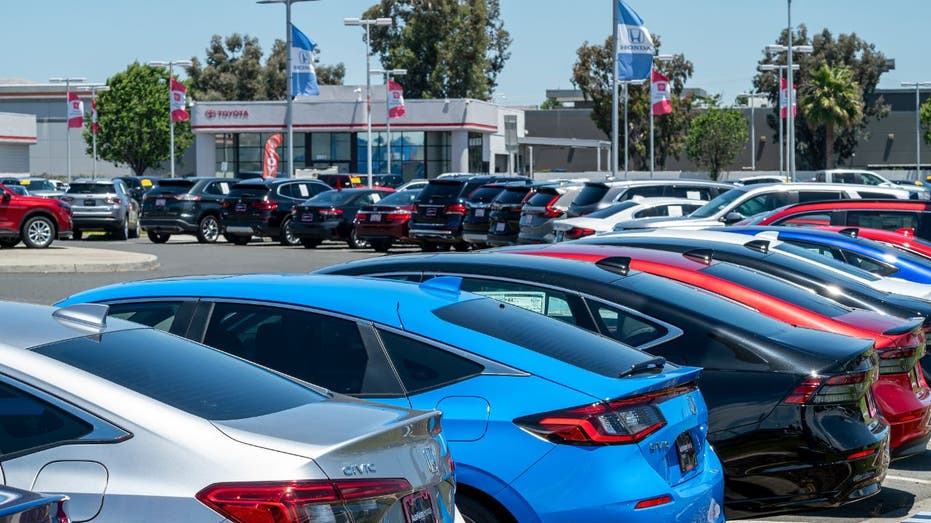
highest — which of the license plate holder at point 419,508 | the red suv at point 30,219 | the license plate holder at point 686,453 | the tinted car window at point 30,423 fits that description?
the red suv at point 30,219

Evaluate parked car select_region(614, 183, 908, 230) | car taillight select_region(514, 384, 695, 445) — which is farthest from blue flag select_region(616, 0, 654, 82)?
car taillight select_region(514, 384, 695, 445)

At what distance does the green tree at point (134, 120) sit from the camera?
8031 cm

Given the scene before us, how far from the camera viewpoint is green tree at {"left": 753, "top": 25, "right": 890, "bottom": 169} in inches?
3359

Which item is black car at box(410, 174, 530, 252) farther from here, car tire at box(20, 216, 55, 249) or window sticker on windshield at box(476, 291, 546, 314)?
window sticker on windshield at box(476, 291, 546, 314)

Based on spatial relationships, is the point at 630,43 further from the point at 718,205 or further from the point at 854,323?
the point at 854,323

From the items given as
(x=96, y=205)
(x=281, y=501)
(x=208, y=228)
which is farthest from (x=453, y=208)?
Result: (x=281, y=501)

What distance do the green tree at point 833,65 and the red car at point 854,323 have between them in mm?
78540

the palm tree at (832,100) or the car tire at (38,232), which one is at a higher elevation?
the palm tree at (832,100)

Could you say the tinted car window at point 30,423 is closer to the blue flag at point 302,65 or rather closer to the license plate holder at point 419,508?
the license plate holder at point 419,508

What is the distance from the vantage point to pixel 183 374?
13.9ft

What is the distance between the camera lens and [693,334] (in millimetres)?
6637

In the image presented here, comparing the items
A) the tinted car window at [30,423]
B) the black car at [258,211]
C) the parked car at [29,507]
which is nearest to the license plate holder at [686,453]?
the tinted car window at [30,423]

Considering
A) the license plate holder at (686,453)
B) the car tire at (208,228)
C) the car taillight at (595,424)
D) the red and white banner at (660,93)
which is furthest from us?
the red and white banner at (660,93)

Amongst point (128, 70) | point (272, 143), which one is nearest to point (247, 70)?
point (128, 70)
